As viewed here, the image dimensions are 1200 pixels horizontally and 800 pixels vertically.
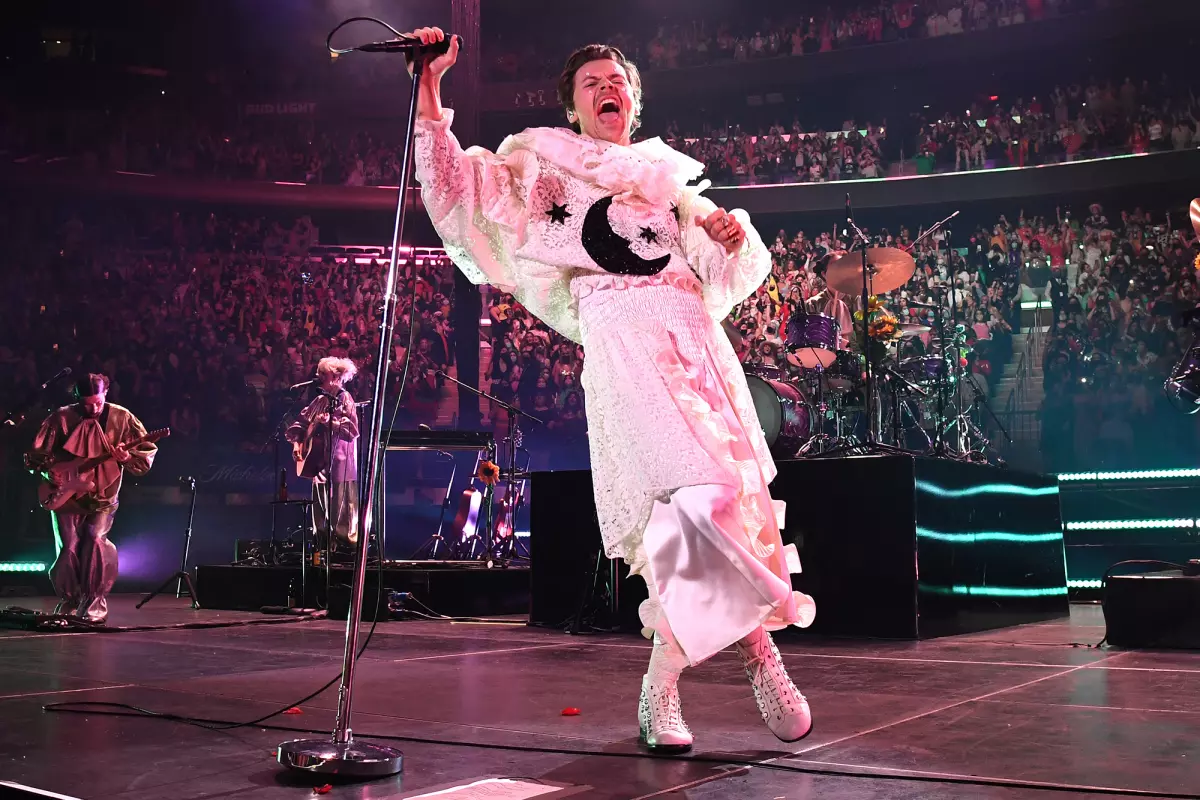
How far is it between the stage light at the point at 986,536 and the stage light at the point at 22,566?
9.32 metres

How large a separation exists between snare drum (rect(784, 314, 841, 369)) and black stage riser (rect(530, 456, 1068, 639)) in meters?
1.89

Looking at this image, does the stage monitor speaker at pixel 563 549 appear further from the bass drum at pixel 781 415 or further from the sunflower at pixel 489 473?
the sunflower at pixel 489 473

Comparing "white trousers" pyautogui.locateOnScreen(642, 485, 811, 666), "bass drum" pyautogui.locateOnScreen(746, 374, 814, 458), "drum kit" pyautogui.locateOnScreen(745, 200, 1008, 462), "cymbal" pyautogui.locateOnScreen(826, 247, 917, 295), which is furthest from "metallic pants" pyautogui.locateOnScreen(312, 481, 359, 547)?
"white trousers" pyautogui.locateOnScreen(642, 485, 811, 666)

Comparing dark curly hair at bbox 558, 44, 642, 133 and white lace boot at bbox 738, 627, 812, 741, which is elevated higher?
dark curly hair at bbox 558, 44, 642, 133

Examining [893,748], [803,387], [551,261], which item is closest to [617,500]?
[551,261]

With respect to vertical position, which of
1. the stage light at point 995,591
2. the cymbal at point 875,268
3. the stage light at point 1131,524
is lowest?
the stage light at point 995,591

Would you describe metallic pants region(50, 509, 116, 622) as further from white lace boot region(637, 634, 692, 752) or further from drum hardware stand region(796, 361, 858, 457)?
white lace boot region(637, 634, 692, 752)

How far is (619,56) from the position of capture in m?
2.68

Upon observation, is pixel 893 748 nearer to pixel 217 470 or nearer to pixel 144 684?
pixel 144 684

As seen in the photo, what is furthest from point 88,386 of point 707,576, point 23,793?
point 707,576

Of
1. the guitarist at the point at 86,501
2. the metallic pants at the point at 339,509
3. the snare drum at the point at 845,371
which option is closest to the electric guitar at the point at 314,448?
the metallic pants at the point at 339,509

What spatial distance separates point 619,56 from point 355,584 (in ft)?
4.97

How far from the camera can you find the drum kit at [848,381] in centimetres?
684

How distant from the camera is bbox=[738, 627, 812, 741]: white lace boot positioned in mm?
2246
